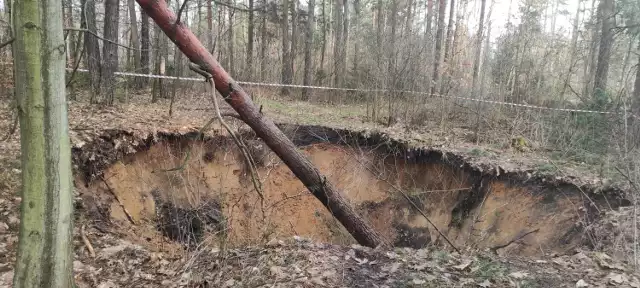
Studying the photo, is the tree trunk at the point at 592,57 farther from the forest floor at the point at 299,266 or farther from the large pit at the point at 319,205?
the forest floor at the point at 299,266

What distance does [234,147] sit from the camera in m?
8.52

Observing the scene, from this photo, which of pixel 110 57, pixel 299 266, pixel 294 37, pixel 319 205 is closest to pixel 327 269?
pixel 299 266

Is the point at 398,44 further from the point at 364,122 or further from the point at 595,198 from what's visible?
the point at 595,198

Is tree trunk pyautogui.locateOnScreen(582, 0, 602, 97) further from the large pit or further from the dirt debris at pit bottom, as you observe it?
the dirt debris at pit bottom

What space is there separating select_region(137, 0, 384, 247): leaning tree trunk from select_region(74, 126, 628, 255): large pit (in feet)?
2.77

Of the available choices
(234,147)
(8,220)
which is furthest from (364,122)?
(8,220)

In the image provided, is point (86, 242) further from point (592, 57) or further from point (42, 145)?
point (592, 57)

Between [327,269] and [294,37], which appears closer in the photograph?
[327,269]

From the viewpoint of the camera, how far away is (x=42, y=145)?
222 cm

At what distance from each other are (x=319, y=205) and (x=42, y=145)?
22.9 feet

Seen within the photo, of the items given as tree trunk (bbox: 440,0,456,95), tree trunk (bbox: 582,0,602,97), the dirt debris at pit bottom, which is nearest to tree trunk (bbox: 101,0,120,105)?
the dirt debris at pit bottom

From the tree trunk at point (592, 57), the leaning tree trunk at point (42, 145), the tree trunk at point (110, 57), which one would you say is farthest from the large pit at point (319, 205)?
the tree trunk at point (592, 57)

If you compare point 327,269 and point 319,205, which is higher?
point 327,269

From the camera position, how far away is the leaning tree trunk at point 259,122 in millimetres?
4328
